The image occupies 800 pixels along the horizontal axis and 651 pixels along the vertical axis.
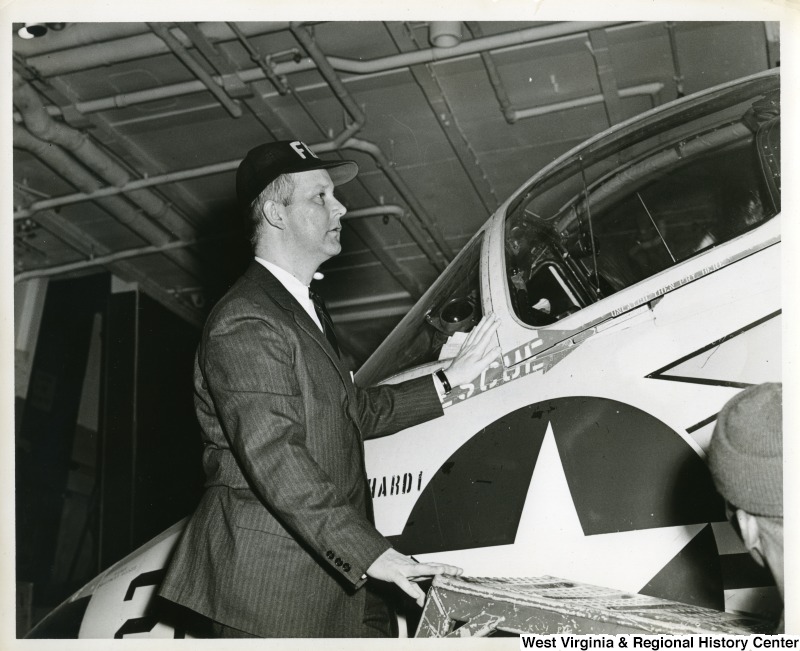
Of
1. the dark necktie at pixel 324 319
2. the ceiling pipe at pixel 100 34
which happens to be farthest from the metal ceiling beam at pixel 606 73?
the dark necktie at pixel 324 319

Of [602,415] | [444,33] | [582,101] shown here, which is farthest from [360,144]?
[602,415]

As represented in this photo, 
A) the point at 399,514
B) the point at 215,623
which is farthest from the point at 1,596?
the point at 399,514

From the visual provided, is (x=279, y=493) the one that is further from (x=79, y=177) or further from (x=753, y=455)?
(x=79, y=177)

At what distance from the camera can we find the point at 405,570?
1.93m

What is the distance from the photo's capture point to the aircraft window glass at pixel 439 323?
2.85m

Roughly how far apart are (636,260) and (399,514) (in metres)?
1.66

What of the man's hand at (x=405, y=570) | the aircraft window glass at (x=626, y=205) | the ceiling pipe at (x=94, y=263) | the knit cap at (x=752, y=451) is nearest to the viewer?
the knit cap at (x=752, y=451)

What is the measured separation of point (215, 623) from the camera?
2.13m

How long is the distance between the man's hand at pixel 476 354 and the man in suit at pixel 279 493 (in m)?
0.40

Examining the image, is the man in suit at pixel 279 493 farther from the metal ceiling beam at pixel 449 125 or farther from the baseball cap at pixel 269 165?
the metal ceiling beam at pixel 449 125
